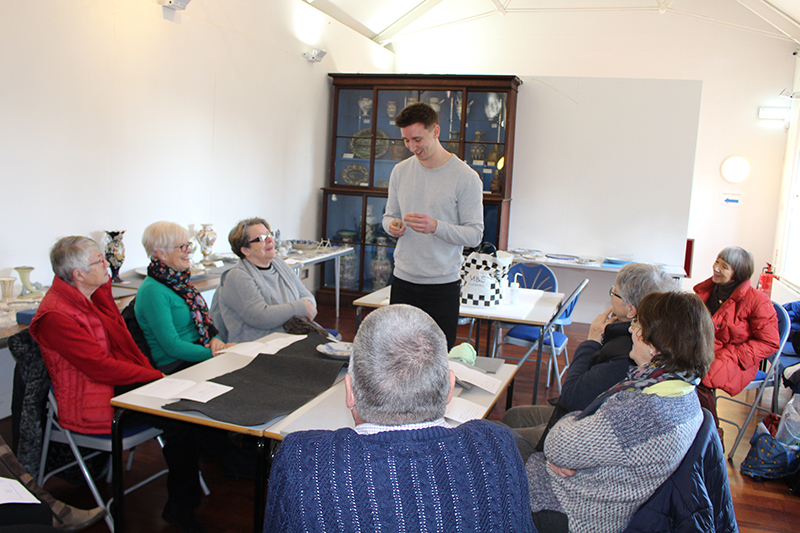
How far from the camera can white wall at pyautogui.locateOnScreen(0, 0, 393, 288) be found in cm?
338

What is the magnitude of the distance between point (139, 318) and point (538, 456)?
188 cm

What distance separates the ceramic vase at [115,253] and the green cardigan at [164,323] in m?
1.22

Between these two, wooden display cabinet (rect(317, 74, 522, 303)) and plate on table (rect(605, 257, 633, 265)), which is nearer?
plate on table (rect(605, 257, 633, 265))

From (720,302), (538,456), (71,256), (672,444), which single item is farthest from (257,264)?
(720,302)

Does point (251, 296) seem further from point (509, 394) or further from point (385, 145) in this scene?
point (385, 145)

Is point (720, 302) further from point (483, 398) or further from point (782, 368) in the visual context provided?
point (483, 398)

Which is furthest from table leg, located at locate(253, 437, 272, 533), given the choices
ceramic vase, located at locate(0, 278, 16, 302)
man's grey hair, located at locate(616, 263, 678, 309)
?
ceramic vase, located at locate(0, 278, 16, 302)

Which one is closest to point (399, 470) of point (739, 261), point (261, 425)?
point (261, 425)

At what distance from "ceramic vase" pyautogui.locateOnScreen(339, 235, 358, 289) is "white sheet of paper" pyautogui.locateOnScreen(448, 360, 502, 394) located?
4595 millimetres

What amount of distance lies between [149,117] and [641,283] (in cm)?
356

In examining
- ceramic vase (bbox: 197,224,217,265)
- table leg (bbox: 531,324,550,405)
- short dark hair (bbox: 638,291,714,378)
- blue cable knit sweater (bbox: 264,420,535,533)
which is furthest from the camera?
ceramic vase (bbox: 197,224,217,265)

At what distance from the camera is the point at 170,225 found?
282 cm

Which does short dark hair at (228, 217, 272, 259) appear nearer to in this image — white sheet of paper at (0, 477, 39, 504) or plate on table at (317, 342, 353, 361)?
plate on table at (317, 342, 353, 361)

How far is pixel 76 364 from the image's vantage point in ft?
7.27
